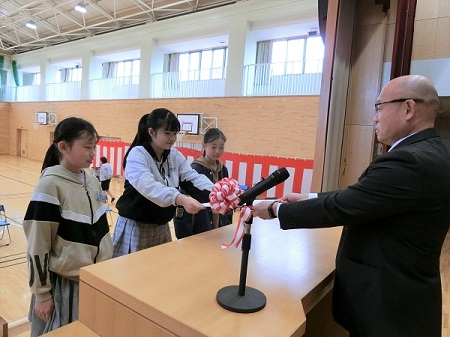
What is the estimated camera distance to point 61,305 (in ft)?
4.58

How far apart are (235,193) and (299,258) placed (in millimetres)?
445

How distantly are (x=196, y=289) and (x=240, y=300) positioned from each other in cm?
14

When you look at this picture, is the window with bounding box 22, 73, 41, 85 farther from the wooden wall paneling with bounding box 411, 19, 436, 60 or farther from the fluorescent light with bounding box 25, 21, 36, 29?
the wooden wall paneling with bounding box 411, 19, 436, 60

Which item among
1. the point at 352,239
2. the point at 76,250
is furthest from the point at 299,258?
the point at 76,250

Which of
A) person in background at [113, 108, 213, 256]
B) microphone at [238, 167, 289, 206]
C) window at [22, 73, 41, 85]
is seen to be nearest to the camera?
microphone at [238, 167, 289, 206]

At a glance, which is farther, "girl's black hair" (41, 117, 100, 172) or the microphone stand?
"girl's black hair" (41, 117, 100, 172)

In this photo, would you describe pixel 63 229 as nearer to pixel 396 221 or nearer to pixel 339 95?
pixel 396 221

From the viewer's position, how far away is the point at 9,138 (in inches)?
672

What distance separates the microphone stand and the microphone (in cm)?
9

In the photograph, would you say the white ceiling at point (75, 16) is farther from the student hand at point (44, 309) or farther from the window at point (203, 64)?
the student hand at point (44, 309)

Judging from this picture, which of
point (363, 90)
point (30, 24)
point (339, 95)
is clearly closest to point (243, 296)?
point (339, 95)

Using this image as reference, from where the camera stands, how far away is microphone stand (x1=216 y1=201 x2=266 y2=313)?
0.84 m

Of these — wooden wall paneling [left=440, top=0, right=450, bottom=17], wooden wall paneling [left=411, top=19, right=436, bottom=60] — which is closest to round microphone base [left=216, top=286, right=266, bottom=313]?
wooden wall paneling [left=411, top=19, right=436, bottom=60]

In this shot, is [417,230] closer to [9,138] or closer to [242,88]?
[242,88]
